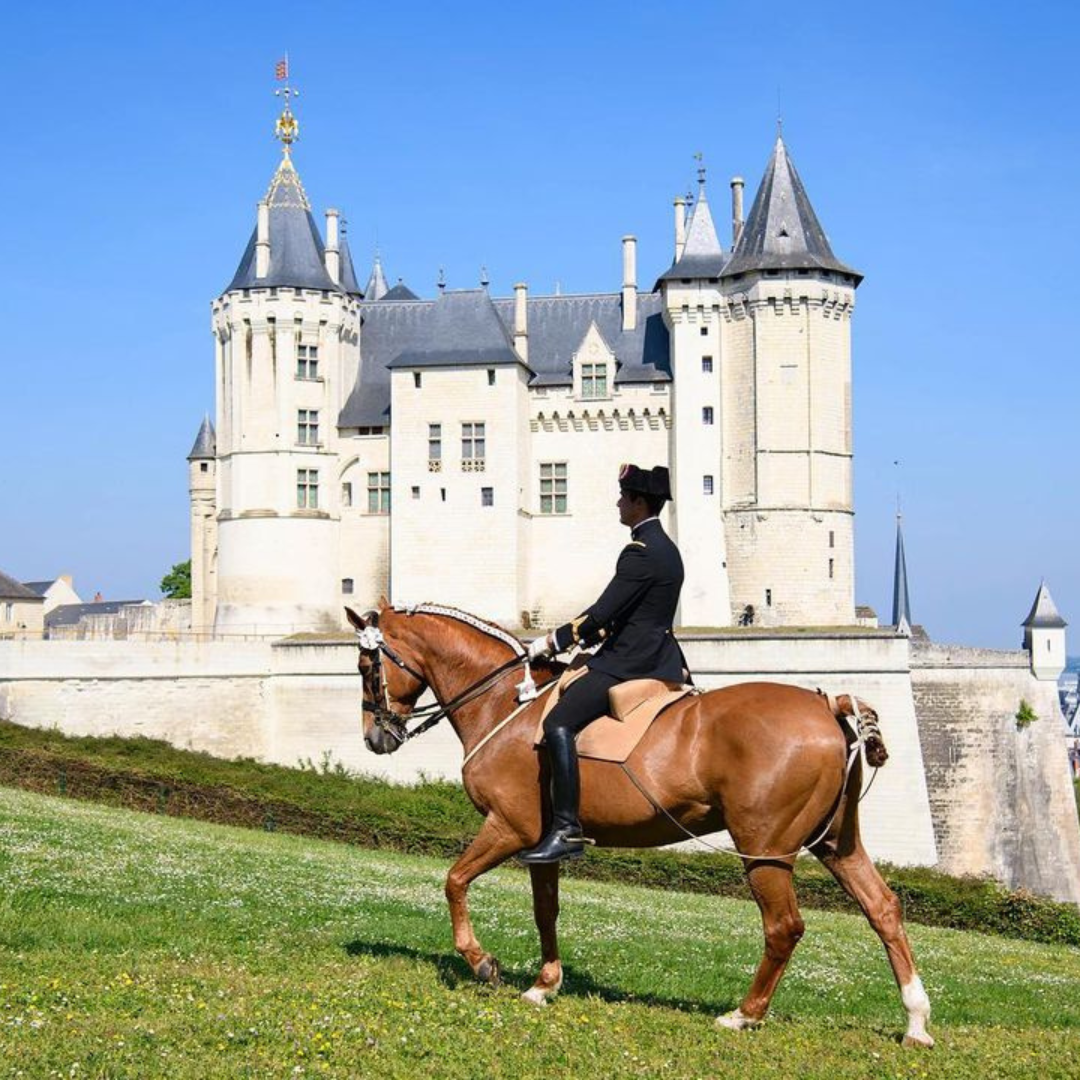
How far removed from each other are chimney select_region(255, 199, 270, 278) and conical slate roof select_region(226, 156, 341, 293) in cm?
15

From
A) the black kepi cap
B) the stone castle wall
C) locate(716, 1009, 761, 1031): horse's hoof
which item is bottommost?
the stone castle wall

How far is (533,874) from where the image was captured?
31.3 feet

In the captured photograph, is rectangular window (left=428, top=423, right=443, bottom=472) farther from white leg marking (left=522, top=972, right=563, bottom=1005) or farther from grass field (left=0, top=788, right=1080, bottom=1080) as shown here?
white leg marking (left=522, top=972, right=563, bottom=1005)

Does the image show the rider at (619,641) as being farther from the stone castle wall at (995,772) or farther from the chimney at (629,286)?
the chimney at (629,286)

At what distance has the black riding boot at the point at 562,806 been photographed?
30.1 ft

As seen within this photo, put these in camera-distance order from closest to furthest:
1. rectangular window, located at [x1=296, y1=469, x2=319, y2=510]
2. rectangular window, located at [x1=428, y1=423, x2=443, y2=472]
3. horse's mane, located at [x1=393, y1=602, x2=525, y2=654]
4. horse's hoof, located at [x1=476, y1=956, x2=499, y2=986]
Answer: horse's hoof, located at [x1=476, y1=956, x2=499, y2=986] < horse's mane, located at [x1=393, y1=602, x2=525, y2=654] < rectangular window, located at [x1=428, y1=423, x2=443, y2=472] < rectangular window, located at [x1=296, y1=469, x2=319, y2=510]

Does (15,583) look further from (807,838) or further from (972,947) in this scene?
(807,838)

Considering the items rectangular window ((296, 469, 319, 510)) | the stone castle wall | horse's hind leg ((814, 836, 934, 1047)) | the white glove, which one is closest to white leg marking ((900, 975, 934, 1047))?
horse's hind leg ((814, 836, 934, 1047))

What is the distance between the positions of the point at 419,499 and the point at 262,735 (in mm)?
11346

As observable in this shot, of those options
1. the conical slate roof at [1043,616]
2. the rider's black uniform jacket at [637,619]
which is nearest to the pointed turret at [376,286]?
the conical slate roof at [1043,616]

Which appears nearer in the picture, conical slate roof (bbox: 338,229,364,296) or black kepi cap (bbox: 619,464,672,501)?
black kepi cap (bbox: 619,464,672,501)

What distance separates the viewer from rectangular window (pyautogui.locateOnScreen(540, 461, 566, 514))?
167 ft

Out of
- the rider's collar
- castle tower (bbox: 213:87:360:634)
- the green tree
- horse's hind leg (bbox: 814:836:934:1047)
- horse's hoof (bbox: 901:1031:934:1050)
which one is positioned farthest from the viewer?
the green tree

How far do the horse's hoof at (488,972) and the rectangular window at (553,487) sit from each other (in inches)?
1641
